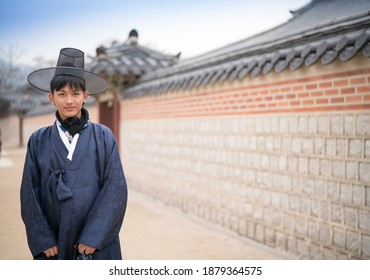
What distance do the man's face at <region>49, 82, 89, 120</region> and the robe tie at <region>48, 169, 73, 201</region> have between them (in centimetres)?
31

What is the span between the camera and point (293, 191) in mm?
3346

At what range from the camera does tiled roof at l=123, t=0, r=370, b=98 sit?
2664 mm

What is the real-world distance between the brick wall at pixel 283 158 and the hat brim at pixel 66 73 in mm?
1803

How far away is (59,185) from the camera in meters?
1.89

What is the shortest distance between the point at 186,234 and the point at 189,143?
1.36 meters

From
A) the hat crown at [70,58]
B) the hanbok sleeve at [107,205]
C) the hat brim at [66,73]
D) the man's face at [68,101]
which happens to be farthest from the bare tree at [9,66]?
the hanbok sleeve at [107,205]

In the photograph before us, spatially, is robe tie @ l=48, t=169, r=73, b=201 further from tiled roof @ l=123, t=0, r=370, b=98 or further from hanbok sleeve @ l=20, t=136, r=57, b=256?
tiled roof @ l=123, t=0, r=370, b=98

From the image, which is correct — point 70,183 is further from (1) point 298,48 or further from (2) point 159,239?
(2) point 159,239

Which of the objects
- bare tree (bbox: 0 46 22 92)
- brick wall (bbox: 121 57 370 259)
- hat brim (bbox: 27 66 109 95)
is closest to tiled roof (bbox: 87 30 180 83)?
brick wall (bbox: 121 57 370 259)

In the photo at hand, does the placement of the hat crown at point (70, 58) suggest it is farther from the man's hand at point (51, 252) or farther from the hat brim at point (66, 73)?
the man's hand at point (51, 252)

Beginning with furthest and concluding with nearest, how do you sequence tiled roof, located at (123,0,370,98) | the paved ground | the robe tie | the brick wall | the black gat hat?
the paved ground
the brick wall
tiled roof, located at (123,0,370,98)
the black gat hat
the robe tie

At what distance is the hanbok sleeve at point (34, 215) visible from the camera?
1924mm
